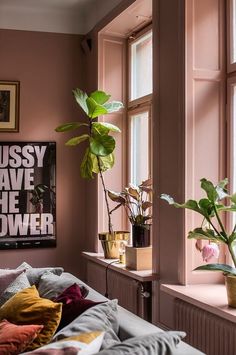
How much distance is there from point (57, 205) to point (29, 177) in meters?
0.40

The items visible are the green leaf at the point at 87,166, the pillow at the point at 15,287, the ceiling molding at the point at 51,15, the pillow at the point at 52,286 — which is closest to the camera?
the pillow at the point at 52,286

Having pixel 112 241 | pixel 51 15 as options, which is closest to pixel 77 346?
pixel 112 241

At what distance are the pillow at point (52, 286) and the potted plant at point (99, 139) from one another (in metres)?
1.34

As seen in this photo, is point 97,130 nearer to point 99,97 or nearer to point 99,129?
point 99,129

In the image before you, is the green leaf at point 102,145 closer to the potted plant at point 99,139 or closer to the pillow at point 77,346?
the potted plant at point 99,139

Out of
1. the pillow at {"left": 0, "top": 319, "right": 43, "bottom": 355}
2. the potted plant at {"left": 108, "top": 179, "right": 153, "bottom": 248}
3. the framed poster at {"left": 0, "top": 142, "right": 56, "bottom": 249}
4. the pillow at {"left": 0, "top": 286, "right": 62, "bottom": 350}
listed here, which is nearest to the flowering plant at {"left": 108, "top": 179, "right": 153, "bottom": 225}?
the potted plant at {"left": 108, "top": 179, "right": 153, "bottom": 248}

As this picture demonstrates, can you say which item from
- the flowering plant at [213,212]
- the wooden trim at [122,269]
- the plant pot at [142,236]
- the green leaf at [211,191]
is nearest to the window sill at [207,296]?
the flowering plant at [213,212]

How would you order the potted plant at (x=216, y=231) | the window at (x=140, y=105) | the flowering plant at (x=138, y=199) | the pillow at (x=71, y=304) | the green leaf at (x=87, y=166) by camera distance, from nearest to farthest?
the pillow at (x=71, y=304)
the potted plant at (x=216, y=231)
the flowering plant at (x=138, y=199)
the green leaf at (x=87, y=166)
the window at (x=140, y=105)

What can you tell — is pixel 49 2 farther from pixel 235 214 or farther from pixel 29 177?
pixel 235 214

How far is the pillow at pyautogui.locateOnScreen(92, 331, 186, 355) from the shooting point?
1.71 meters

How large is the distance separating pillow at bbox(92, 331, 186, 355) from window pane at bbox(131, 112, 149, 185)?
2766 millimetres

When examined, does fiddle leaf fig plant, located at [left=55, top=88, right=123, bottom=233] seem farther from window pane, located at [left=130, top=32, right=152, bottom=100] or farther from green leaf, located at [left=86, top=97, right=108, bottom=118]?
window pane, located at [left=130, top=32, right=152, bottom=100]

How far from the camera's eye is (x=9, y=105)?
501cm

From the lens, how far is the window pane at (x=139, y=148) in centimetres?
457
